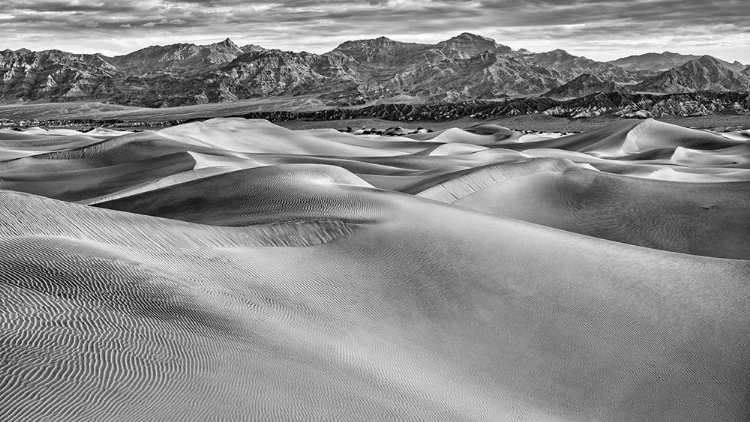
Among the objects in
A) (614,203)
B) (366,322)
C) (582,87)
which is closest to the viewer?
(366,322)

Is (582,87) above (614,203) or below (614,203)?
below

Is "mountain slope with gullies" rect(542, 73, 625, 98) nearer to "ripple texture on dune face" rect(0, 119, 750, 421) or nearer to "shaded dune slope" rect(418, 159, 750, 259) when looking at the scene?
"shaded dune slope" rect(418, 159, 750, 259)

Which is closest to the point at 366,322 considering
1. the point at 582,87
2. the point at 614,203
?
the point at 614,203

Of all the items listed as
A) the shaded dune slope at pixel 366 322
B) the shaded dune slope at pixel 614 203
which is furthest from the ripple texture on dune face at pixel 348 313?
the shaded dune slope at pixel 614 203

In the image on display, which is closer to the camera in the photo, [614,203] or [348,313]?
[348,313]

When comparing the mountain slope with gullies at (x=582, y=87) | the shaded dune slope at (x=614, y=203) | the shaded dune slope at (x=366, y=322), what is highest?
the shaded dune slope at (x=366, y=322)

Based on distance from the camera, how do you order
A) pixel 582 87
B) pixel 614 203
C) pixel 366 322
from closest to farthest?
1. pixel 366 322
2. pixel 614 203
3. pixel 582 87

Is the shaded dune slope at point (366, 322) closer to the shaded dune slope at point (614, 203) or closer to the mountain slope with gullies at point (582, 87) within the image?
the shaded dune slope at point (614, 203)

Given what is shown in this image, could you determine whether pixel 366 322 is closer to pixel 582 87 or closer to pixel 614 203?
pixel 614 203

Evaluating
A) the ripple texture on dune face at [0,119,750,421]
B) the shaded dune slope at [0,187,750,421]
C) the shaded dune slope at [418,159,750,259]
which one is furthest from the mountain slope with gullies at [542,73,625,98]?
the shaded dune slope at [0,187,750,421]

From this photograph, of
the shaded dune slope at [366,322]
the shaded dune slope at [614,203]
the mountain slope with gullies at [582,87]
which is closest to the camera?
the shaded dune slope at [366,322]
